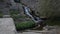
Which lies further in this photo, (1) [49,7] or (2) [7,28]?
(1) [49,7]

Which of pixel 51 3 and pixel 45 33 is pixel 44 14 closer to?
pixel 51 3

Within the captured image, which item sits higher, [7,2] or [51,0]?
[51,0]

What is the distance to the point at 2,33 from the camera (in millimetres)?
1928

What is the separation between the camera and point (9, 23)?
2.35 meters

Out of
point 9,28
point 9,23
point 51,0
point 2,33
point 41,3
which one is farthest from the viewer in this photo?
point 41,3

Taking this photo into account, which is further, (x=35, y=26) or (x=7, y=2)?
(x=7, y=2)

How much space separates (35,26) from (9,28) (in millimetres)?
893

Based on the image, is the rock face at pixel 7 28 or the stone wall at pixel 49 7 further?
the stone wall at pixel 49 7

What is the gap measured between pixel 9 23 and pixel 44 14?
33.8 inches

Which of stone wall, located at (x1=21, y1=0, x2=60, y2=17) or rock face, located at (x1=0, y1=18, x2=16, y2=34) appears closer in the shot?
rock face, located at (x1=0, y1=18, x2=16, y2=34)

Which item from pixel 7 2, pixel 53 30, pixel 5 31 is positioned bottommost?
pixel 7 2

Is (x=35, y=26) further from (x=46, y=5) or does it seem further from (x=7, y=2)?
(x=7, y=2)

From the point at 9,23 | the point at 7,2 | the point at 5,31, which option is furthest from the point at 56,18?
the point at 7,2

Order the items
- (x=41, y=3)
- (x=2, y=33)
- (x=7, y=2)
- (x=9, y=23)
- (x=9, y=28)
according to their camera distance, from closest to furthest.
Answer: (x=2, y=33)
(x=9, y=28)
(x=9, y=23)
(x=41, y=3)
(x=7, y=2)
